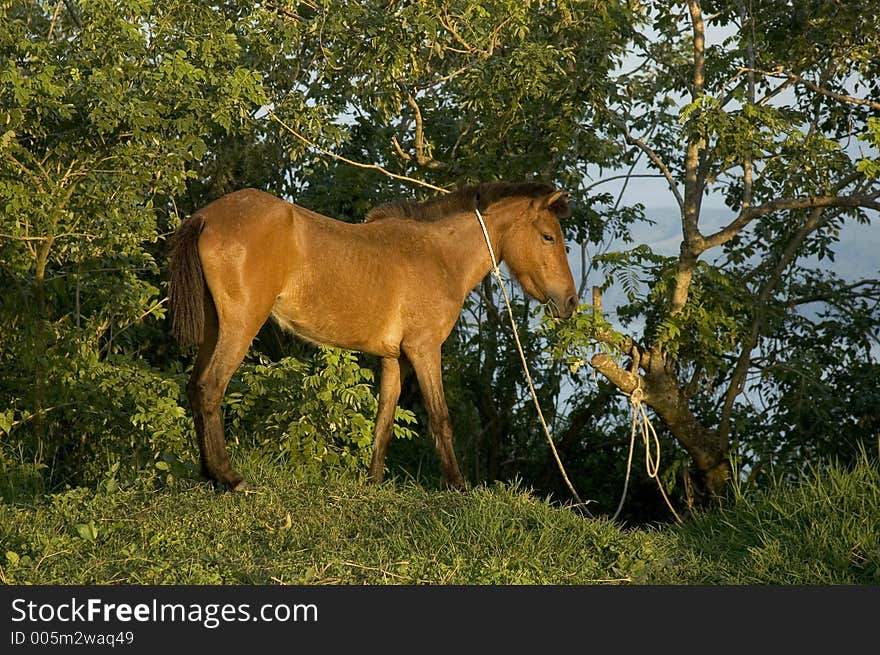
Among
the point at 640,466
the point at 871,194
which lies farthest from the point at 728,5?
the point at 640,466

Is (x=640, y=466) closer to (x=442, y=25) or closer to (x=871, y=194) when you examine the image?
(x=871, y=194)

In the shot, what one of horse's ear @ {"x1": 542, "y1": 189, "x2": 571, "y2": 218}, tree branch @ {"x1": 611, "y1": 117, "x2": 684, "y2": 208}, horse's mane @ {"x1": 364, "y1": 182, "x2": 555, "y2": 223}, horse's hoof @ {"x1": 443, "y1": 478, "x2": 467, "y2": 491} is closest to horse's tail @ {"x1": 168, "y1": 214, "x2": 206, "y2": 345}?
horse's mane @ {"x1": 364, "y1": 182, "x2": 555, "y2": 223}

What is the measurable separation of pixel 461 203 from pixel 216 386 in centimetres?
211

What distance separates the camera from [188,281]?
20.7 feet

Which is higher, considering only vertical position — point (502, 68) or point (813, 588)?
point (502, 68)

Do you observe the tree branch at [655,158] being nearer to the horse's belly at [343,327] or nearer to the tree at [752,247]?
the tree at [752,247]

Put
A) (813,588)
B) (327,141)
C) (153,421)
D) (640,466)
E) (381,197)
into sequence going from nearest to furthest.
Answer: (813,588)
(153,421)
(327,141)
(381,197)
(640,466)

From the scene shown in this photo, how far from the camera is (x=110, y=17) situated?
778cm

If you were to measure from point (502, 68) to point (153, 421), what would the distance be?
373cm

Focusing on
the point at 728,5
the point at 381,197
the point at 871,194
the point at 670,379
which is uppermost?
the point at 728,5

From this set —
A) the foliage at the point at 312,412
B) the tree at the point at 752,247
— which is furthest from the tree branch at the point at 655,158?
the foliage at the point at 312,412

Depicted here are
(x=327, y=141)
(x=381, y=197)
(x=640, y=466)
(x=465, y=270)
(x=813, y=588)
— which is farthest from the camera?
(x=640, y=466)

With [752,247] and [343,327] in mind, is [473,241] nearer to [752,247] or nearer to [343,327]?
[343,327]

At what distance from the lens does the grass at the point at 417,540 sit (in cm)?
522
